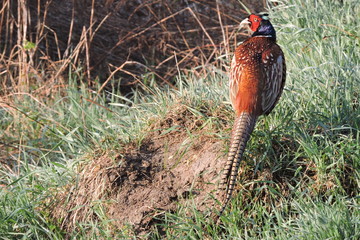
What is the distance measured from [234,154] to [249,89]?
1.57 feet

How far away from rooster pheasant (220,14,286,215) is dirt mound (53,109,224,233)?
0.90 ft

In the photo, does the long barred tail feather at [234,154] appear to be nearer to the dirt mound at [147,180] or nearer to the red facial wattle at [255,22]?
the dirt mound at [147,180]

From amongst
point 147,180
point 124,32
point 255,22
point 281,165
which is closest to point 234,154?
point 281,165

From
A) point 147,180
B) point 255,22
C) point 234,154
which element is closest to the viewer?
point 234,154

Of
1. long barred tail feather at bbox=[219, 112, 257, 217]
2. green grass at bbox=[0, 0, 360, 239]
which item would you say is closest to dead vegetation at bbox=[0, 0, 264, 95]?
green grass at bbox=[0, 0, 360, 239]

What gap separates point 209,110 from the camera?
14.1 feet

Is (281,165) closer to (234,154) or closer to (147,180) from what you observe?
(234,154)

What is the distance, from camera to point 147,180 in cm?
404

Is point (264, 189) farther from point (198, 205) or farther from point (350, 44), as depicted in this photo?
point (350, 44)

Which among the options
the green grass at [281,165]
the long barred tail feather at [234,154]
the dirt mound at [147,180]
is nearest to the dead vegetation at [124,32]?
the green grass at [281,165]

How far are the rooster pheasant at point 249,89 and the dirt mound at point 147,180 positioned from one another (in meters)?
0.28

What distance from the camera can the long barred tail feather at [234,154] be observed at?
3.56 meters

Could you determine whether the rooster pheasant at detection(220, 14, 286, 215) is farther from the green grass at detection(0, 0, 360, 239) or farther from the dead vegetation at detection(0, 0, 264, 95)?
the dead vegetation at detection(0, 0, 264, 95)

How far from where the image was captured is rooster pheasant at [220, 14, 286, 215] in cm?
359
